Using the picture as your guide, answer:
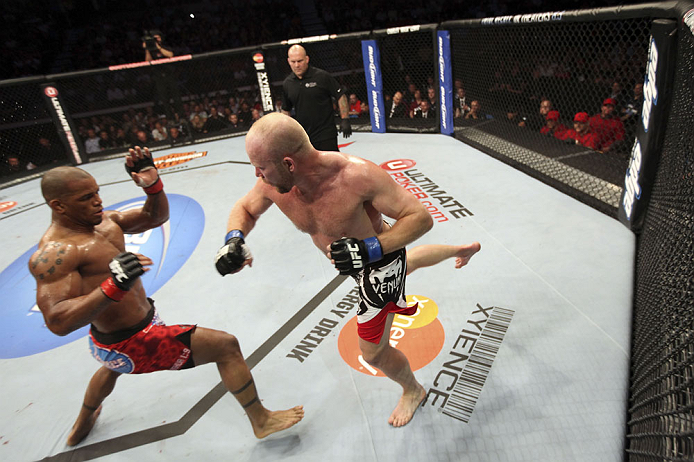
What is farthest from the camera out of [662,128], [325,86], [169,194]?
[169,194]

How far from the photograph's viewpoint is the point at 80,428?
6.84ft

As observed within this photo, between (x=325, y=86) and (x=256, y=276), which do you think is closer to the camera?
(x=256, y=276)

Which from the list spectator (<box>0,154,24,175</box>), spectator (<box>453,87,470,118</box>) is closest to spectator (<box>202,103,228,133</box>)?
spectator (<box>0,154,24,175</box>)

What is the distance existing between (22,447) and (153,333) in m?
1.10

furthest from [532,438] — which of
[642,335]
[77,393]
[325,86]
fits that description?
[325,86]

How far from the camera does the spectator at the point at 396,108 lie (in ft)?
22.9

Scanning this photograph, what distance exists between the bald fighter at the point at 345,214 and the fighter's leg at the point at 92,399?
3.37ft

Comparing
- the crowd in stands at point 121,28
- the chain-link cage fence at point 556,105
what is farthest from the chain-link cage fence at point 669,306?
the crowd in stands at point 121,28

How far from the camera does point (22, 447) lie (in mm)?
Result: 2137

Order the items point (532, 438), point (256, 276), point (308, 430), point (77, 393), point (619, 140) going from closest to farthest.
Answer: point (532, 438), point (308, 430), point (77, 393), point (256, 276), point (619, 140)

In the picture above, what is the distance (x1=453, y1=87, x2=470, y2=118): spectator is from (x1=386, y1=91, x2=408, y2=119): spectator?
3.28 feet

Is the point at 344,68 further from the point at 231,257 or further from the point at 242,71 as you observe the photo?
the point at 231,257

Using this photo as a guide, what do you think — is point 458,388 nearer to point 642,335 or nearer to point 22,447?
point 642,335

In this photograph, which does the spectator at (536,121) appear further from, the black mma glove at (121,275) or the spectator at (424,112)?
the black mma glove at (121,275)
